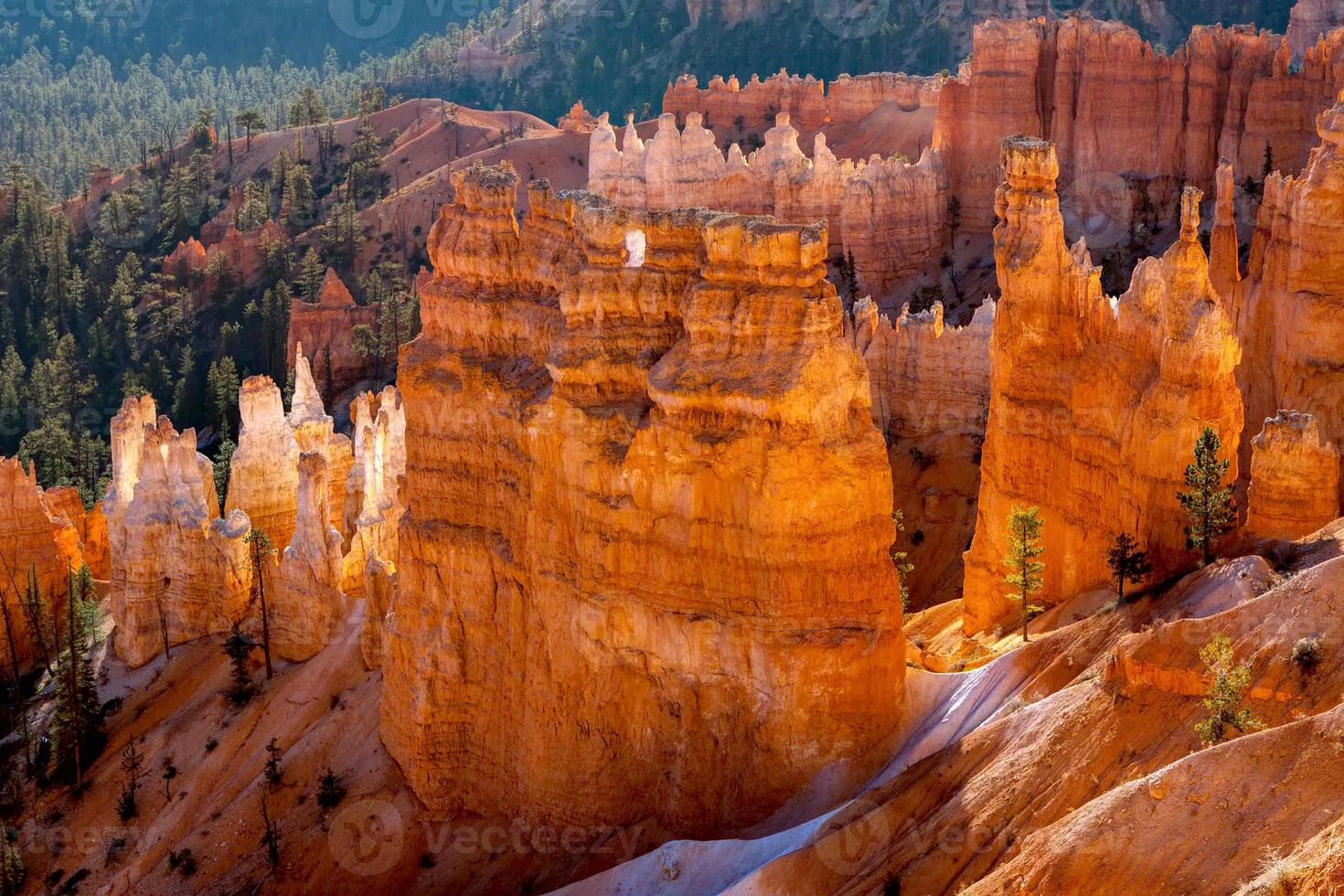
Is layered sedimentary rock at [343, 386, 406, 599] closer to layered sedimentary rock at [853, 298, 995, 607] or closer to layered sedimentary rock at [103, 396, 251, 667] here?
layered sedimentary rock at [103, 396, 251, 667]

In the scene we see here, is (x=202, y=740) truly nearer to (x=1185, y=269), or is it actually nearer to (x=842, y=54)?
(x=1185, y=269)

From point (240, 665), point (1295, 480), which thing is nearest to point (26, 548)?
point (240, 665)

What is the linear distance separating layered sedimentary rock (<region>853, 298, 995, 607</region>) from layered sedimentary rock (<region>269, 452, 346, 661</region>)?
43.4 feet

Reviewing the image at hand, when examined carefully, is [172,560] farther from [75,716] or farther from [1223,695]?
[1223,695]

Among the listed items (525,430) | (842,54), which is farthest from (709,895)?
(842,54)

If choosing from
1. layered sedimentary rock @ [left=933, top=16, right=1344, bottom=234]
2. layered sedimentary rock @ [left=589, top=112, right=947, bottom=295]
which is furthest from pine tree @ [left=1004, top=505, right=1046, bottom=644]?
layered sedimentary rock @ [left=589, top=112, right=947, bottom=295]

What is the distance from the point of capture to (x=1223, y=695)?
51.1 ft

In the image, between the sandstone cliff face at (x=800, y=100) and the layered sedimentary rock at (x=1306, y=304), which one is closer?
the layered sedimentary rock at (x=1306, y=304)

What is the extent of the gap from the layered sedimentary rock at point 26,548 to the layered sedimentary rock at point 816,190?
2335cm

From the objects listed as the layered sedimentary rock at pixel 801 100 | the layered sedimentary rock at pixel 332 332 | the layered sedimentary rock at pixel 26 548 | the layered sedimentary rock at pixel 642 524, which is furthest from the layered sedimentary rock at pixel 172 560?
the layered sedimentary rock at pixel 801 100

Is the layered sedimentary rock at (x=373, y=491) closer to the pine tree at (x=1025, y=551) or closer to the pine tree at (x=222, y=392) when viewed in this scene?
the pine tree at (x=1025, y=551)

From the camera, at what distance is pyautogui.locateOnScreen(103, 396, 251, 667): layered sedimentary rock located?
32.6m

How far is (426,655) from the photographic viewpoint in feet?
77.0

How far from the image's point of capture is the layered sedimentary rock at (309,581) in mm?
29906
